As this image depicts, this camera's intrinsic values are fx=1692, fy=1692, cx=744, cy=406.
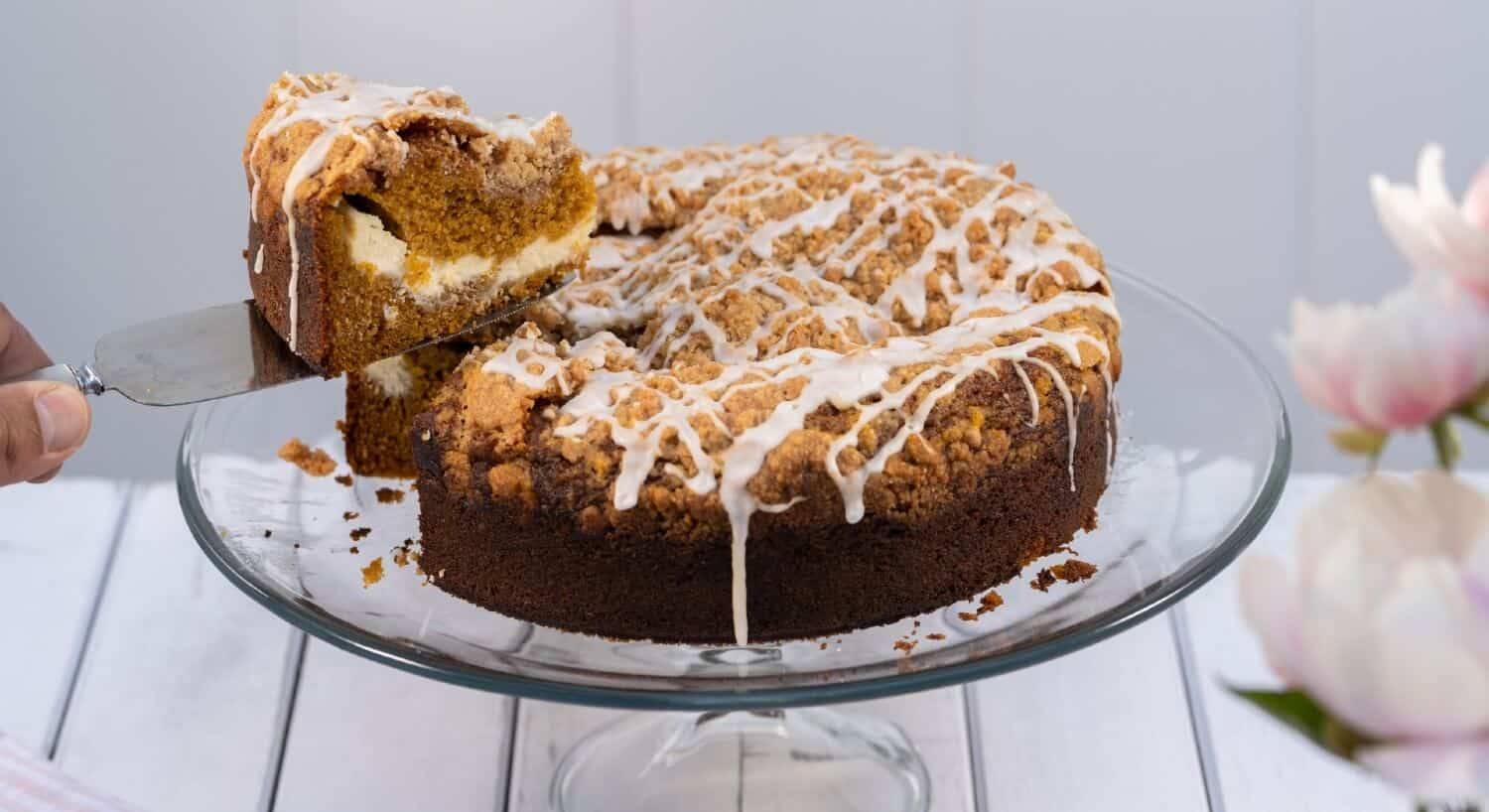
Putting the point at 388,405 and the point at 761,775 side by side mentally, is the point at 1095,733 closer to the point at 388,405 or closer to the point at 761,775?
the point at 761,775

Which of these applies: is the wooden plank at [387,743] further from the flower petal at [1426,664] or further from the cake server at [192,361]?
the flower petal at [1426,664]

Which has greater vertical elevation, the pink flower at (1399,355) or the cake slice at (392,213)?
the pink flower at (1399,355)

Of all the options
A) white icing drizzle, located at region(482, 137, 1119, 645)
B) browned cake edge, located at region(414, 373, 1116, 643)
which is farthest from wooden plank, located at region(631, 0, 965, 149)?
browned cake edge, located at region(414, 373, 1116, 643)

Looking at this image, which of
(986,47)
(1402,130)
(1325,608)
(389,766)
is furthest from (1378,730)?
(1402,130)

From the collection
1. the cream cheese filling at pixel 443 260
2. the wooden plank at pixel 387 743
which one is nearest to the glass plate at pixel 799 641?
the cream cheese filling at pixel 443 260

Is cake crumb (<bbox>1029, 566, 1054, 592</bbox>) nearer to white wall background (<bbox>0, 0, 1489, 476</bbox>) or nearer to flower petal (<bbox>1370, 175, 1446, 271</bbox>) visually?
flower petal (<bbox>1370, 175, 1446, 271</bbox>)

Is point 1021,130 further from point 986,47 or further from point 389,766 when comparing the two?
point 389,766

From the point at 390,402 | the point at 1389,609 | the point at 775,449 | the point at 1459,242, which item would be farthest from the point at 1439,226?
the point at 390,402
